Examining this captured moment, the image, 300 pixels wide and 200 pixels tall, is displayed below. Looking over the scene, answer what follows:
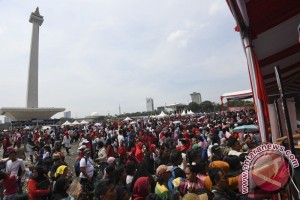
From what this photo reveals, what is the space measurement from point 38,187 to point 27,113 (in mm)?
64500

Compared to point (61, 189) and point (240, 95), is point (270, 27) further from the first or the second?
point (240, 95)

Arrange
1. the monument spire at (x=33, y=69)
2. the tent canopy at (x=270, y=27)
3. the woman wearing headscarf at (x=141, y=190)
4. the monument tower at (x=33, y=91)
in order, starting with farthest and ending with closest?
the monument spire at (x=33, y=69)
the monument tower at (x=33, y=91)
the woman wearing headscarf at (x=141, y=190)
the tent canopy at (x=270, y=27)

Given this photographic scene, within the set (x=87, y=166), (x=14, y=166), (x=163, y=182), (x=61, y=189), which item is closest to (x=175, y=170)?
(x=163, y=182)

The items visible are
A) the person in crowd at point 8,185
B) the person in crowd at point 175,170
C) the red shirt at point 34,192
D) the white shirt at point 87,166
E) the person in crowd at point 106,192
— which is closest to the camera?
the person in crowd at point 106,192

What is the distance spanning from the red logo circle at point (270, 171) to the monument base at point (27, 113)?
67113 mm

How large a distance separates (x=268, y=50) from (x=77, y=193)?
12.5ft

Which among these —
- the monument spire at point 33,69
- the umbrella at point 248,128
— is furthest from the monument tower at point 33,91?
the umbrella at point 248,128

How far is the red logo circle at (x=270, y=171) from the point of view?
6.10 ft

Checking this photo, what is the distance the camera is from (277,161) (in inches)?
74.9

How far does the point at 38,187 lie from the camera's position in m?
4.45

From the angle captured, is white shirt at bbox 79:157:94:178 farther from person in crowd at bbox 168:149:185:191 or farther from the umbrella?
the umbrella

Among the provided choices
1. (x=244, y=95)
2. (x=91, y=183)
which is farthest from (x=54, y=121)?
(x=91, y=183)

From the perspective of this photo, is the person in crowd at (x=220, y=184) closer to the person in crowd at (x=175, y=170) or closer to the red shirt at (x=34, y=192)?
the person in crowd at (x=175, y=170)

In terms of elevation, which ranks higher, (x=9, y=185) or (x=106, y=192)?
(x=106, y=192)
